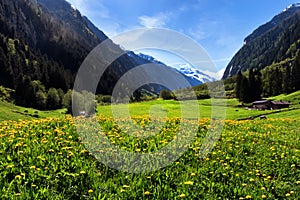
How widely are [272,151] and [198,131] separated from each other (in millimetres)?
3968

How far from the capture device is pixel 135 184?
704 centimetres

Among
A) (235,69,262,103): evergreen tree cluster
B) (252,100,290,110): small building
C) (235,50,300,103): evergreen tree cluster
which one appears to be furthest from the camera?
(235,50,300,103): evergreen tree cluster

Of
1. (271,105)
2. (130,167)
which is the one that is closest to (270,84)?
(271,105)

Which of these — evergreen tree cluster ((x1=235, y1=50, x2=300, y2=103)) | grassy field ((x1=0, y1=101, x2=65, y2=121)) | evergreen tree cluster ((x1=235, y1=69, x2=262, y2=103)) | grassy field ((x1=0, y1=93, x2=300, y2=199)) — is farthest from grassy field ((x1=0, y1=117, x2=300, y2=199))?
evergreen tree cluster ((x1=235, y1=50, x2=300, y2=103))

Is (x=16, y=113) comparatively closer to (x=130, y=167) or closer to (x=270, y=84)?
(x=130, y=167)

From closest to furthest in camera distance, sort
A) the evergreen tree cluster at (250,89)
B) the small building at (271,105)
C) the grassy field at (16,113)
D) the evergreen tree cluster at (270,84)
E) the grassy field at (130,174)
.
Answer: the grassy field at (130,174)
the grassy field at (16,113)
the small building at (271,105)
the evergreen tree cluster at (250,89)
the evergreen tree cluster at (270,84)

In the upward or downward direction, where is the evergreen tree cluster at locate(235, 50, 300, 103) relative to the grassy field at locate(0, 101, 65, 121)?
upward

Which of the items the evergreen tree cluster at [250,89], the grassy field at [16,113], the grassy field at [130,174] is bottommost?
the grassy field at [130,174]

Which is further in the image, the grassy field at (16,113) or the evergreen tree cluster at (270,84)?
the evergreen tree cluster at (270,84)

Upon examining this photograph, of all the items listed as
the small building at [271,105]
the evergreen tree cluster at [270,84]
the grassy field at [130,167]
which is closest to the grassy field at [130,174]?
the grassy field at [130,167]

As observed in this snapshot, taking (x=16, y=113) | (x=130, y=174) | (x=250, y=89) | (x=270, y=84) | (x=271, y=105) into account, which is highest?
(x=270, y=84)

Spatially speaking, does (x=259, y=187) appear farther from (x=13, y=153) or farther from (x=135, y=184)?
(x=13, y=153)

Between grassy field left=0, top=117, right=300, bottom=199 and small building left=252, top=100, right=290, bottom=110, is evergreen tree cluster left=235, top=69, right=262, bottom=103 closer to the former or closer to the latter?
small building left=252, top=100, right=290, bottom=110

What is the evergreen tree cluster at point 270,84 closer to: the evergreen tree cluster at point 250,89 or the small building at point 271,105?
the evergreen tree cluster at point 250,89
